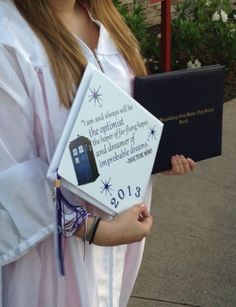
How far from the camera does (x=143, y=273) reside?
10.7ft

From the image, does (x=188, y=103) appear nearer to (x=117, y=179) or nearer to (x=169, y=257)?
(x=117, y=179)

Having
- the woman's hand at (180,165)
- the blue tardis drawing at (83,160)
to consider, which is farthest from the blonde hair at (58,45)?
the woman's hand at (180,165)

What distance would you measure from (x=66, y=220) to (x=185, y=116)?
0.50m

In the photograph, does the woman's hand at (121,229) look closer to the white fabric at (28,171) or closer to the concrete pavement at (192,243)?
the white fabric at (28,171)

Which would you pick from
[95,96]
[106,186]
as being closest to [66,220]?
[106,186]

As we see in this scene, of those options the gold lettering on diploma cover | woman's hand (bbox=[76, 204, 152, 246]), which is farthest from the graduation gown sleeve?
the gold lettering on diploma cover

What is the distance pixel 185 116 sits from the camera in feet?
5.72

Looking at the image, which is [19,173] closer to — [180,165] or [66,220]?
[66,220]

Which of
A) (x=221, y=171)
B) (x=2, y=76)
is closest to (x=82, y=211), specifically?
(x=2, y=76)


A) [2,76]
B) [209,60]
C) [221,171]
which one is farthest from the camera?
[209,60]

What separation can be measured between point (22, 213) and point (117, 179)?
9.5 inches

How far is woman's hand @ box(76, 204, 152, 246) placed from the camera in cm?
148

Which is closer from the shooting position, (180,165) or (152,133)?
(152,133)

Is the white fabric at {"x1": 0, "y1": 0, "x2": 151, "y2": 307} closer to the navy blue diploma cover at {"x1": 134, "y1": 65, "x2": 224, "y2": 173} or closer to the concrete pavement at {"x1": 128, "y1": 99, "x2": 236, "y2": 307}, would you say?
the navy blue diploma cover at {"x1": 134, "y1": 65, "x2": 224, "y2": 173}
